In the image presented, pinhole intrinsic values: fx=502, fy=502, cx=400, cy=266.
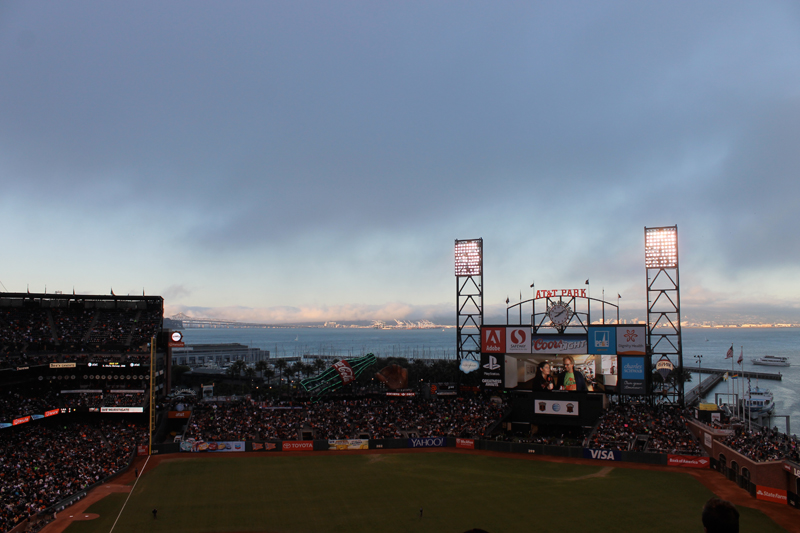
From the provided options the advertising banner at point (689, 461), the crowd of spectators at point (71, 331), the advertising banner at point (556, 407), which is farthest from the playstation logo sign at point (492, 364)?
the crowd of spectators at point (71, 331)

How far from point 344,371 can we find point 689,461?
37.8 meters

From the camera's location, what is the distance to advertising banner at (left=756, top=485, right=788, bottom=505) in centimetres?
3591

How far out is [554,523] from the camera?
3209cm

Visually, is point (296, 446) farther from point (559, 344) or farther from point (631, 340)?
point (631, 340)

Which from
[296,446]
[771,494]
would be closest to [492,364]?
[296,446]

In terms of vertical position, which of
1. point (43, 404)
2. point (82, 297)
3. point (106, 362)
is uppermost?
point (82, 297)

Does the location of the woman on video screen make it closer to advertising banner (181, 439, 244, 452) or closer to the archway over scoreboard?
the archway over scoreboard

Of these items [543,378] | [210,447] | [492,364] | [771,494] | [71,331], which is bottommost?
[210,447]

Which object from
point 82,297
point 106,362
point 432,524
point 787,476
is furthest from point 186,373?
point 787,476

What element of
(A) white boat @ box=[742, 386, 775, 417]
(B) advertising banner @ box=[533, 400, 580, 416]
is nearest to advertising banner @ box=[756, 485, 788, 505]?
(B) advertising banner @ box=[533, 400, 580, 416]

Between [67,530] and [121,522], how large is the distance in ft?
9.67

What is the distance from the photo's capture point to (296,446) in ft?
173

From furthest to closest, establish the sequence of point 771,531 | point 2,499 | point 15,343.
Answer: point 15,343
point 2,499
point 771,531

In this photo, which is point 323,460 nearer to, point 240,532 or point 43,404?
point 240,532
